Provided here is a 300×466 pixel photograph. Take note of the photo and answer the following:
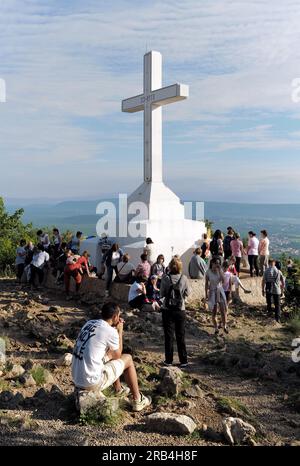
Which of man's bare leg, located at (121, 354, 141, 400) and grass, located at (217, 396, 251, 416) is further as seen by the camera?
grass, located at (217, 396, 251, 416)

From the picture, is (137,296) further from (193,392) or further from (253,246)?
(193,392)

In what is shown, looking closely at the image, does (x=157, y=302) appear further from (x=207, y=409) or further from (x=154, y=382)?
(x=207, y=409)

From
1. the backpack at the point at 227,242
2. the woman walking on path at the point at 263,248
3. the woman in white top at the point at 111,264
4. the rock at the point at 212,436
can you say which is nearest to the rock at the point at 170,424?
the rock at the point at 212,436

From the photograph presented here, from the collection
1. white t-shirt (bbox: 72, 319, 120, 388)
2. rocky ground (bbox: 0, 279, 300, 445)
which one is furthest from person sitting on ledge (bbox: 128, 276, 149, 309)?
white t-shirt (bbox: 72, 319, 120, 388)

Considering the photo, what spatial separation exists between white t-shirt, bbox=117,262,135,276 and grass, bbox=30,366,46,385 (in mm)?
5925

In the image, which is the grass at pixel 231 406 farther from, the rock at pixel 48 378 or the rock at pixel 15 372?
the rock at pixel 15 372

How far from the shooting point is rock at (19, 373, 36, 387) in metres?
6.77

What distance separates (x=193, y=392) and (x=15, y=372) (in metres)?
2.46

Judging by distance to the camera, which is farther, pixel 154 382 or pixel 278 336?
pixel 278 336

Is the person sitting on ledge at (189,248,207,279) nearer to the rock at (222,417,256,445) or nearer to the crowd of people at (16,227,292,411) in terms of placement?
the crowd of people at (16,227,292,411)

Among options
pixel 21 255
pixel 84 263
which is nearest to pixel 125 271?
pixel 84 263
